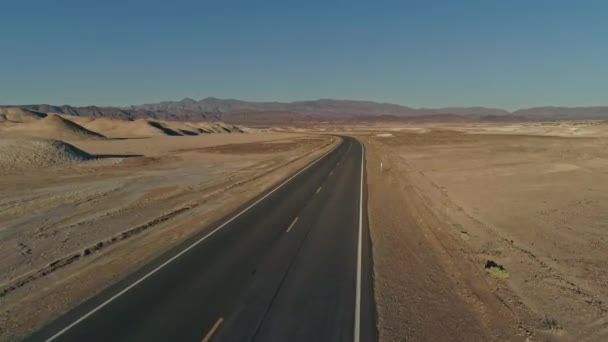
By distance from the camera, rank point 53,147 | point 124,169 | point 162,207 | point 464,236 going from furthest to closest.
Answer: point 53,147 → point 124,169 → point 162,207 → point 464,236

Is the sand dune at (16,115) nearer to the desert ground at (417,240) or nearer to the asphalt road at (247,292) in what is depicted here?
the desert ground at (417,240)

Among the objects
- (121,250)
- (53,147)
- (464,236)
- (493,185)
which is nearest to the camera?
(121,250)

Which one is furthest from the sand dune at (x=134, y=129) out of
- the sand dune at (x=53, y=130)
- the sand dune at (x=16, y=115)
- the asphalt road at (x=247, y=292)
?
the asphalt road at (x=247, y=292)

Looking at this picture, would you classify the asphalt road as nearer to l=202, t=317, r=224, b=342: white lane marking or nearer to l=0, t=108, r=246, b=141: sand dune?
l=202, t=317, r=224, b=342: white lane marking

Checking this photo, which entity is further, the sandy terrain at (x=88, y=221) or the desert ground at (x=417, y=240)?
the sandy terrain at (x=88, y=221)

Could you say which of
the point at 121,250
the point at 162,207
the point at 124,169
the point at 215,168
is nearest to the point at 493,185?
the point at 162,207

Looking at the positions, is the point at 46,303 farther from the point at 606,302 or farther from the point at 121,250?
the point at 606,302

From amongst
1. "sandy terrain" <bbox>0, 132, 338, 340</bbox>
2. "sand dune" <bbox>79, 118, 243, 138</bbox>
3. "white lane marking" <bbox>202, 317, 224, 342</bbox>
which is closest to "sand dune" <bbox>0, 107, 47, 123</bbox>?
"sand dune" <bbox>79, 118, 243, 138</bbox>
